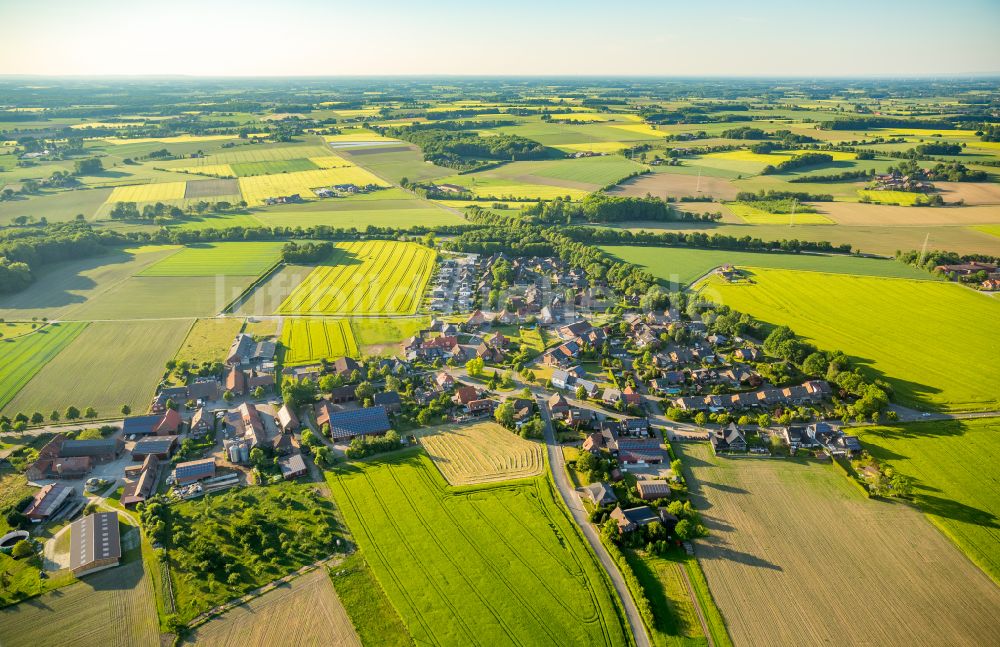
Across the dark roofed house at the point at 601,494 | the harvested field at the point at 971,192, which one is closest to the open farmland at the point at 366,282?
the dark roofed house at the point at 601,494

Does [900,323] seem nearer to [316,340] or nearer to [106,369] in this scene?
[316,340]

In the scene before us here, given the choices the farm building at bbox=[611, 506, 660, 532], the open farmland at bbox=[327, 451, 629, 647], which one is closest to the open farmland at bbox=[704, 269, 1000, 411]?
the farm building at bbox=[611, 506, 660, 532]

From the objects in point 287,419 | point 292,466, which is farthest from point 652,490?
point 287,419

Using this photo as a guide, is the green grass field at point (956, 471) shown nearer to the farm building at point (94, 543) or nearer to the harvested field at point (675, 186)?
the farm building at point (94, 543)

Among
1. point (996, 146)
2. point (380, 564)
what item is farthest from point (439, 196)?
point (996, 146)

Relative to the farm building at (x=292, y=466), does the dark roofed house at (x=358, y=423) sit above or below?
above

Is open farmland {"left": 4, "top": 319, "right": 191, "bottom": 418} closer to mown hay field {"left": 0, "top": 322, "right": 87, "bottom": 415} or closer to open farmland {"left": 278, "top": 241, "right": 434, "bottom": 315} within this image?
mown hay field {"left": 0, "top": 322, "right": 87, "bottom": 415}
